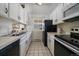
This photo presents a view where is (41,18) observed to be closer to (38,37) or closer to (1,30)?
(38,37)

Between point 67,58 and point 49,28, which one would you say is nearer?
point 67,58

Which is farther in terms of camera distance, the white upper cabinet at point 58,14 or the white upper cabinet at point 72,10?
the white upper cabinet at point 58,14

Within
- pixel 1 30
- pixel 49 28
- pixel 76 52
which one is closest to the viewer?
pixel 76 52

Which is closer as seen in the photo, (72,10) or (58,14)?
(72,10)

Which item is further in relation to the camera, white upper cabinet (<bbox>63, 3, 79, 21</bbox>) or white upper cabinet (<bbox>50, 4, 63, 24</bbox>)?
white upper cabinet (<bbox>50, 4, 63, 24</bbox>)

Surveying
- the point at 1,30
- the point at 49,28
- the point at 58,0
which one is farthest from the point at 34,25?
the point at 58,0

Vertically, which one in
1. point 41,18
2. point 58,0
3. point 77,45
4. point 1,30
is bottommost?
point 77,45

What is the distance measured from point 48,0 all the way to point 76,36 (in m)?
1.33

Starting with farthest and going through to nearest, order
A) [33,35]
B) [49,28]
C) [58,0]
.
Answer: [33,35]
[49,28]
[58,0]

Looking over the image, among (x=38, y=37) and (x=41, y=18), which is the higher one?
(x=41, y=18)

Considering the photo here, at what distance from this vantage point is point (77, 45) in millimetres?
1206

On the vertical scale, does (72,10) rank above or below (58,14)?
below

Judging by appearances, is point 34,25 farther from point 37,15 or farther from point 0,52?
point 0,52

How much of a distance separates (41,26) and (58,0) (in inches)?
255
